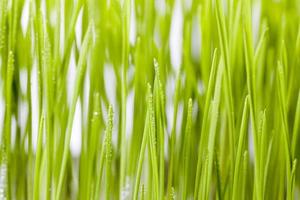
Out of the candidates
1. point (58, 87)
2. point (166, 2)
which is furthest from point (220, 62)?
point (58, 87)

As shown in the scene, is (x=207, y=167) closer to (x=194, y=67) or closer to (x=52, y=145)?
(x=194, y=67)

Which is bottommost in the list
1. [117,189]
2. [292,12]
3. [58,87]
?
[117,189]

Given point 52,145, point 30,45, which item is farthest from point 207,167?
point 30,45

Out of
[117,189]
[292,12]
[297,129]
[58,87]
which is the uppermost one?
[292,12]

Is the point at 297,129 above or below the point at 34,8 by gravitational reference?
below

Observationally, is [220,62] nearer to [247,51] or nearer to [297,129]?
[247,51]

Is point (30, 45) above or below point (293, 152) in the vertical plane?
Answer: above
